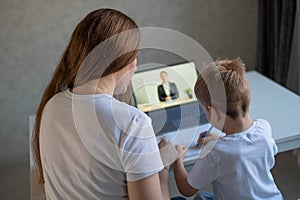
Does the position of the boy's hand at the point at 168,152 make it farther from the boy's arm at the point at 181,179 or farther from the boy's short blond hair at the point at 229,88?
the boy's short blond hair at the point at 229,88

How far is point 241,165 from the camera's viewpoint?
1338 mm

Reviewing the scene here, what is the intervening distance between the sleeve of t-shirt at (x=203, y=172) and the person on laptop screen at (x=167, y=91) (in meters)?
0.58

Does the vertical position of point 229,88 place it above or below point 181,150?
above

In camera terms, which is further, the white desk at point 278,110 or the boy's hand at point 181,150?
the white desk at point 278,110

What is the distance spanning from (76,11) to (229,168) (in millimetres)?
1568

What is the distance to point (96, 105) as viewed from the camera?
3.64 feet

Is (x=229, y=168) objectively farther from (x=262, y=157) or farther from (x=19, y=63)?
(x=19, y=63)

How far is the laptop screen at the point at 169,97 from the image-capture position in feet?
5.86

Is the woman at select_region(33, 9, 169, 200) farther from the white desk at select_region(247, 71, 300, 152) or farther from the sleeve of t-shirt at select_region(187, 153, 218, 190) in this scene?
the white desk at select_region(247, 71, 300, 152)

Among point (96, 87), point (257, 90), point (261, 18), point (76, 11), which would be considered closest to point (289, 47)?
point (261, 18)

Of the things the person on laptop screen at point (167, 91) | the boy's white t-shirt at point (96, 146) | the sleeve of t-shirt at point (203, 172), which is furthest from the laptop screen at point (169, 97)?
the boy's white t-shirt at point (96, 146)

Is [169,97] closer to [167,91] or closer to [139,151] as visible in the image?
[167,91]

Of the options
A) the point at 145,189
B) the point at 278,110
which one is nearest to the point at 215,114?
the point at 145,189

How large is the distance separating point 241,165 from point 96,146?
18.8 inches
